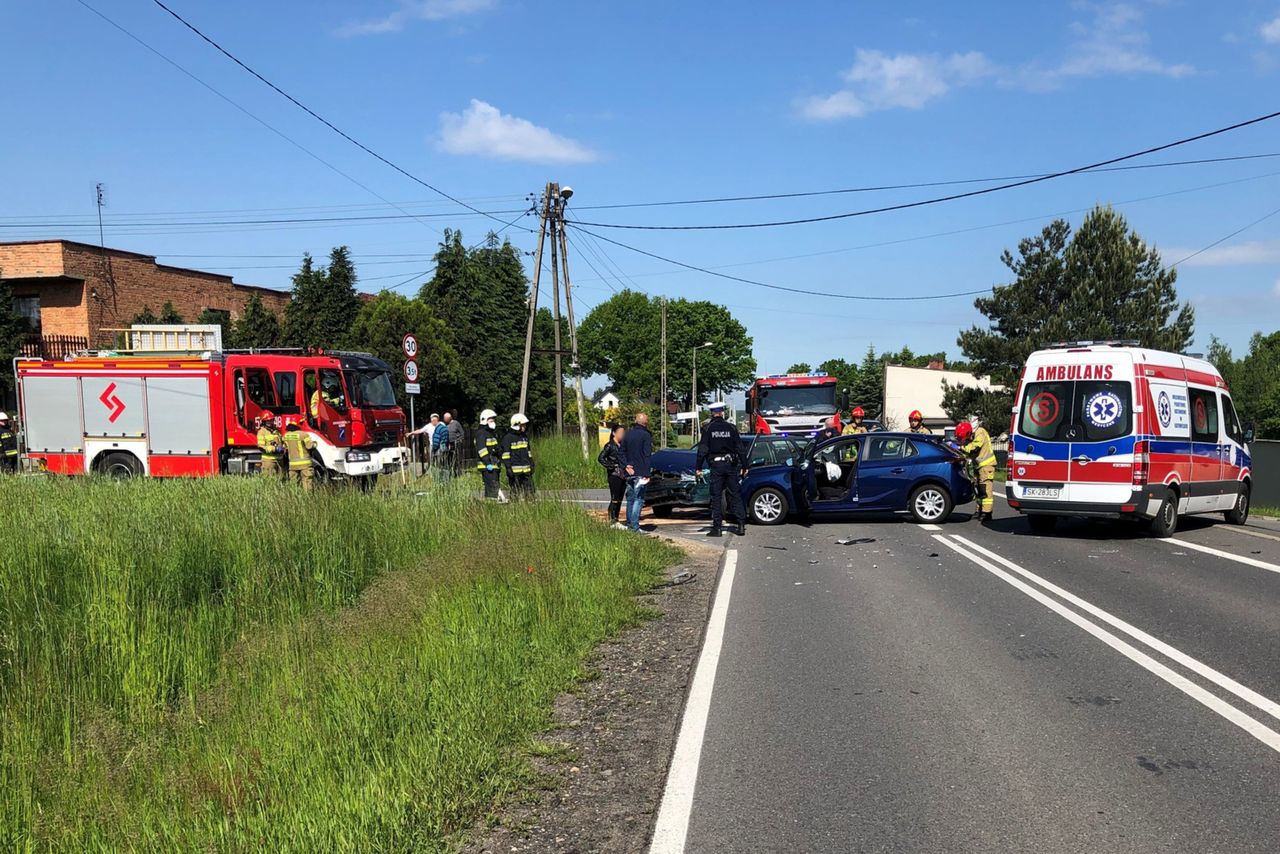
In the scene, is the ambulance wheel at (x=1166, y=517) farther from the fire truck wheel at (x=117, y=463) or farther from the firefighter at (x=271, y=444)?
the fire truck wheel at (x=117, y=463)

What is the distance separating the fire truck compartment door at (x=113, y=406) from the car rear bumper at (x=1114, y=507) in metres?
17.1

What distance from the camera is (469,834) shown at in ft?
12.6

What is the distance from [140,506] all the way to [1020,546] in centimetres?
1039

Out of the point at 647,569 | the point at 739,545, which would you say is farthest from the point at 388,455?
the point at 647,569

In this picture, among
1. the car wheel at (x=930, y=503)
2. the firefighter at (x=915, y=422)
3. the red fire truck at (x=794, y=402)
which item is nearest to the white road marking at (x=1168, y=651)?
the car wheel at (x=930, y=503)

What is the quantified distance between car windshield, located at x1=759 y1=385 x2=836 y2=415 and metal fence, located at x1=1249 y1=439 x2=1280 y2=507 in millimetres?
10633

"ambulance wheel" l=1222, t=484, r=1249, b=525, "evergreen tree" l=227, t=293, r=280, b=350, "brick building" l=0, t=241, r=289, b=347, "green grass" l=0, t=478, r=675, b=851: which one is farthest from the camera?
"evergreen tree" l=227, t=293, r=280, b=350

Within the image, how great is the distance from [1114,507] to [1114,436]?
3.05 feet

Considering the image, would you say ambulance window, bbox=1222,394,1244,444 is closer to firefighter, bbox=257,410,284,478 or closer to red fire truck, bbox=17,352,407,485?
red fire truck, bbox=17,352,407,485

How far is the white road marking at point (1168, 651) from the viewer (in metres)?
5.52

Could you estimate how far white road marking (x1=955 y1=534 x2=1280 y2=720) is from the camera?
552 cm

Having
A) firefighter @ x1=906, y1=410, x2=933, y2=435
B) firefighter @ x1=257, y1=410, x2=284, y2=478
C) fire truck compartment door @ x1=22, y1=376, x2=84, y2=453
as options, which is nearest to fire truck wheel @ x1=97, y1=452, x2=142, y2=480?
fire truck compartment door @ x1=22, y1=376, x2=84, y2=453

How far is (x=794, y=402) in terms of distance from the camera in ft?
87.9

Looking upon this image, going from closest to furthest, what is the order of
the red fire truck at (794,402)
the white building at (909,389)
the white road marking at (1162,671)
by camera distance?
the white road marking at (1162,671)
the red fire truck at (794,402)
the white building at (909,389)
